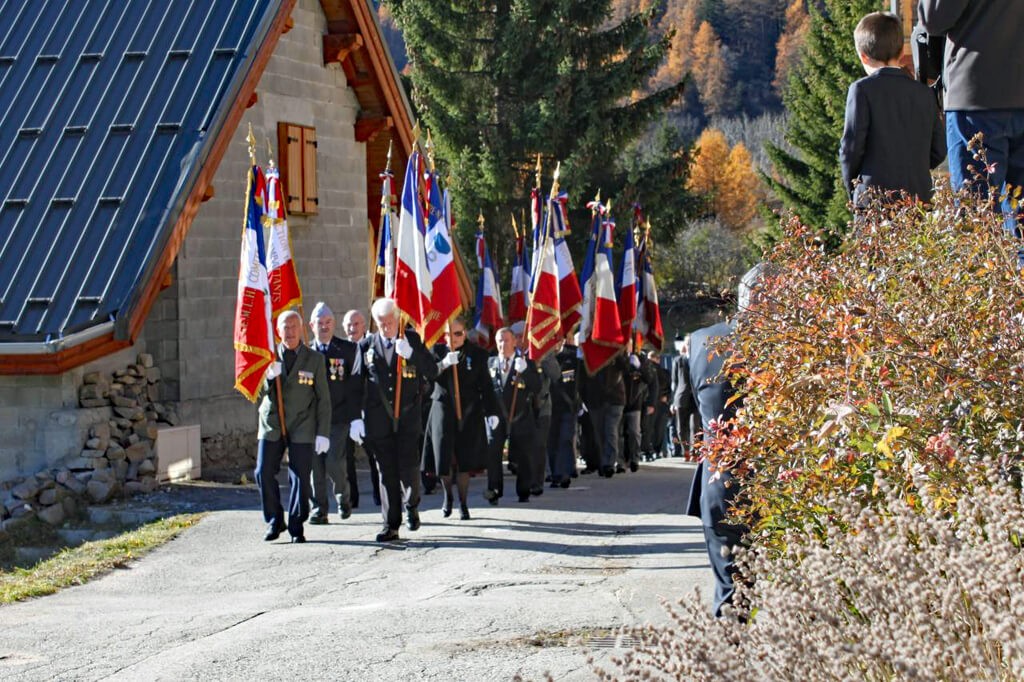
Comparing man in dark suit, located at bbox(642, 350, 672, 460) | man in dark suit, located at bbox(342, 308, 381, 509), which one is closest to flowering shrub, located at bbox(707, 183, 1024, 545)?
man in dark suit, located at bbox(342, 308, 381, 509)

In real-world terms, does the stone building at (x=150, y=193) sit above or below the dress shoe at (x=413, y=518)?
above

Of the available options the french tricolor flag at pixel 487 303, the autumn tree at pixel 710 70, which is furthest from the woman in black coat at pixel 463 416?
the autumn tree at pixel 710 70

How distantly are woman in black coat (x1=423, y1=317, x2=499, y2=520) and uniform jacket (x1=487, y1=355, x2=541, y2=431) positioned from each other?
4.45ft

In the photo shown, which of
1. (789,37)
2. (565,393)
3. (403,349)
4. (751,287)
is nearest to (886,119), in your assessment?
(751,287)

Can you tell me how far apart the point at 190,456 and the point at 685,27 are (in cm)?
7660

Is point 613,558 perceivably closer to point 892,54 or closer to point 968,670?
point 892,54

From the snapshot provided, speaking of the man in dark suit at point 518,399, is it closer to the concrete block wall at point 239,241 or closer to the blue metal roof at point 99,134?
the blue metal roof at point 99,134

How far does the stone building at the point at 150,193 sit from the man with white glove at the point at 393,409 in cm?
391

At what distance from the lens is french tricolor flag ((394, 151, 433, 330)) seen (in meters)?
14.6

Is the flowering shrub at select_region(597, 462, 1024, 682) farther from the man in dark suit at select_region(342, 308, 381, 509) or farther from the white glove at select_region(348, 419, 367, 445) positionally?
the man in dark suit at select_region(342, 308, 381, 509)

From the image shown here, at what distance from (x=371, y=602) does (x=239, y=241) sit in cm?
1009

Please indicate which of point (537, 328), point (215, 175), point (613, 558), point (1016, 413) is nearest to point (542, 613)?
point (613, 558)

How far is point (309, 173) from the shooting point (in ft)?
68.7

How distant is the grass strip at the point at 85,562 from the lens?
10.9 meters
